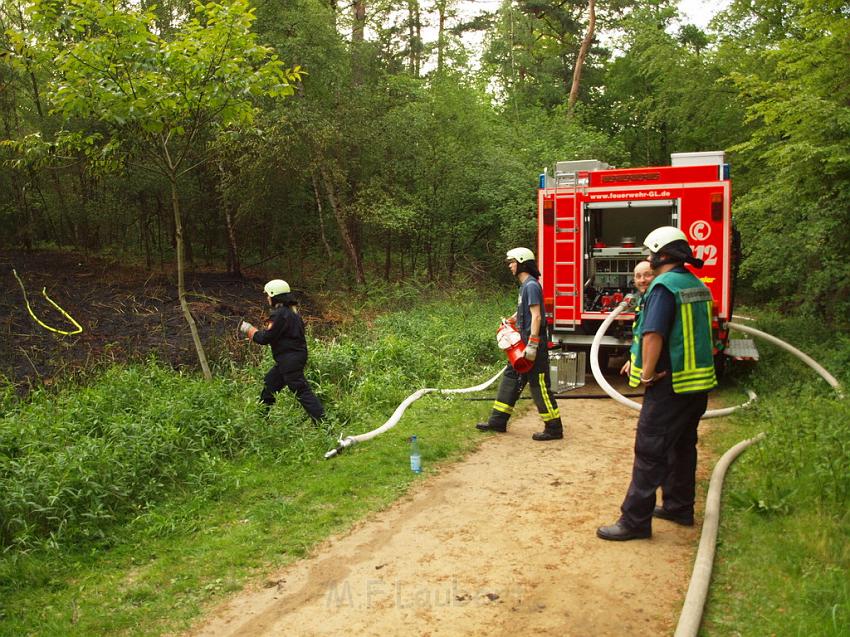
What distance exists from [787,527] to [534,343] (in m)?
2.92

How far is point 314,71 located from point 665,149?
16766 millimetres

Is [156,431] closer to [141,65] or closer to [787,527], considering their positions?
[141,65]

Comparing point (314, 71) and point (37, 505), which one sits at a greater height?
point (314, 71)

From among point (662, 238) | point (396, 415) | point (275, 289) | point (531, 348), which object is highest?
point (662, 238)

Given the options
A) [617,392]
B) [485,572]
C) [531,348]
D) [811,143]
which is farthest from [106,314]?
[811,143]

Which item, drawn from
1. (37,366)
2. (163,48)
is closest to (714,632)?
(163,48)

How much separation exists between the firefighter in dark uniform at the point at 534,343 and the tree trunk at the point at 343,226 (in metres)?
10.7

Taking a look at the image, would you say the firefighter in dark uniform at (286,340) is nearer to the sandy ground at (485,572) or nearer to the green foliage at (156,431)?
the green foliage at (156,431)

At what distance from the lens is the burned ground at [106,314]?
395 inches

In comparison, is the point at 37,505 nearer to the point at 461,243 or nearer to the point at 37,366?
the point at 37,366

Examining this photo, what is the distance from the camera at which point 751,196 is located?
13.0 metres

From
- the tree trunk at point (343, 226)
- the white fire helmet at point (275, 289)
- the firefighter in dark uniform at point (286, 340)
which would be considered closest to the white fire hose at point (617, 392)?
the firefighter in dark uniform at point (286, 340)

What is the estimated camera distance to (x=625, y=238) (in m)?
10.7

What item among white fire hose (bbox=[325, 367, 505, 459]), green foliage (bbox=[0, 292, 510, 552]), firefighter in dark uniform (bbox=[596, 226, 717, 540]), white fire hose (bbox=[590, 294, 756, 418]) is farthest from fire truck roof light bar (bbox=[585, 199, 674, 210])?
firefighter in dark uniform (bbox=[596, 226, 717, 540])
